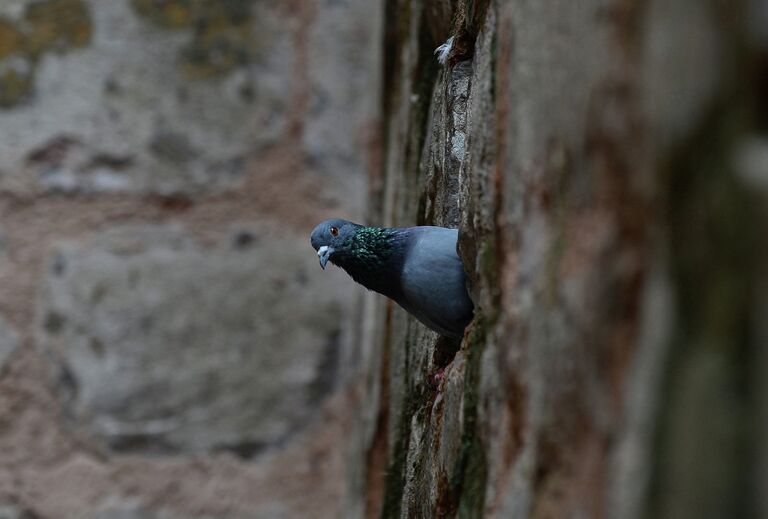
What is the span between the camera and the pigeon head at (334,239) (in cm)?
179

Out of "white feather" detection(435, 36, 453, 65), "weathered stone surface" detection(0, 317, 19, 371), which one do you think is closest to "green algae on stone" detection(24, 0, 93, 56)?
"weathered stone surface" detection(0, 317, 19, 371)

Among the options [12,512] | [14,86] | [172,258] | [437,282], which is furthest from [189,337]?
[437,282]

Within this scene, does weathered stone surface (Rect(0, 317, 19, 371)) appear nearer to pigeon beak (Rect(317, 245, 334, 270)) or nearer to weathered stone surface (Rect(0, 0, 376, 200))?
weathered stone surface (Rect(0, 0, 376, 200))

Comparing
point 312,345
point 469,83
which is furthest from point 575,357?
point 312,345

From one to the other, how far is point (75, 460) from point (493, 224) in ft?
4.14

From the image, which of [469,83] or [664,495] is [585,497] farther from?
[469,83]

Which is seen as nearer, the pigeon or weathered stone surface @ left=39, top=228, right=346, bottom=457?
the pigeon

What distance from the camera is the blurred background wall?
196 cm

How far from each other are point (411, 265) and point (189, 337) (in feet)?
2.23

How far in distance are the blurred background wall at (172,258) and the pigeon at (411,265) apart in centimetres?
28

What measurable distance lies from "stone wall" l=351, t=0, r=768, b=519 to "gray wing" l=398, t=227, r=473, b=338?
9.7 inches

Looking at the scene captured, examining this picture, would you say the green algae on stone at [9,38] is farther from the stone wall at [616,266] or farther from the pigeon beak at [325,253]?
the stone wall at [616,266]

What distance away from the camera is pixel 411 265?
1503mm

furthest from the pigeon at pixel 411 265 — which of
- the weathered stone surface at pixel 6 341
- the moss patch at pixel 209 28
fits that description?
the weathered stone surface at pixel 6 341
